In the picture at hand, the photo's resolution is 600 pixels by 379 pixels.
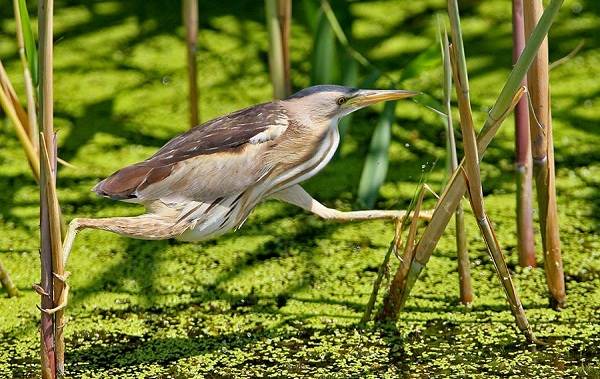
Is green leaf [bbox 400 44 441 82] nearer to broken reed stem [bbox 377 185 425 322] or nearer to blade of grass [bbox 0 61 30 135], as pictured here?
broken reed stem [bbox 377 185 425 322]

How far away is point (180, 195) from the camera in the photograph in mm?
2072

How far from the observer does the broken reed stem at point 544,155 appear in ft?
6.99

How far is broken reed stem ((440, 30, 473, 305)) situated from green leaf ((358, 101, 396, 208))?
16.0 inches

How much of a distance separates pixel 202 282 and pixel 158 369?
0.39 m

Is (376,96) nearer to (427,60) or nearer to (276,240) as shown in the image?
(427,60)

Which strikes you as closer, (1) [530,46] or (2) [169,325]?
(1) [530,46]

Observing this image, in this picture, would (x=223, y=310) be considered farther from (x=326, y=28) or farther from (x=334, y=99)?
(x=326, y=28)

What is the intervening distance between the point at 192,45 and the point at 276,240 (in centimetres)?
55

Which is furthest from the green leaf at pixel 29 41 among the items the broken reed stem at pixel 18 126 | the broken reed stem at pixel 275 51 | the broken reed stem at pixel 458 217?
the broken reed stem at pixel 275 51

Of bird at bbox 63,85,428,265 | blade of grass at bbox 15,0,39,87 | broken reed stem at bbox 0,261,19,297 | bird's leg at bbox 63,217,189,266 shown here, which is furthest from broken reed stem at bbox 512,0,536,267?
broken reed stem at bbox 0,261,19,297

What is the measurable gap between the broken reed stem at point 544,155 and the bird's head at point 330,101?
248mm

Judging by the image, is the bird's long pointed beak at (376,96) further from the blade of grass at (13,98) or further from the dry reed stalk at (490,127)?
the blade of grass at (13,98)

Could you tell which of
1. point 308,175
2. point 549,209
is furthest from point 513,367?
point 308,175

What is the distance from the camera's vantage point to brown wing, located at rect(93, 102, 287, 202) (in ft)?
6.68
